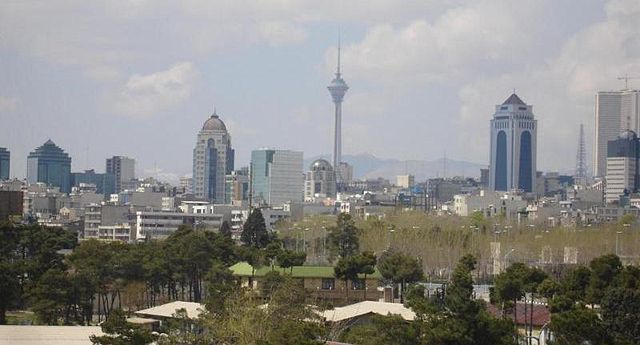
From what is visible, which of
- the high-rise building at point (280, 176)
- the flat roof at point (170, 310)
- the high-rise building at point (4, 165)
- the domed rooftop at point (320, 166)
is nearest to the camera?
the flat roof at point (170, 310)

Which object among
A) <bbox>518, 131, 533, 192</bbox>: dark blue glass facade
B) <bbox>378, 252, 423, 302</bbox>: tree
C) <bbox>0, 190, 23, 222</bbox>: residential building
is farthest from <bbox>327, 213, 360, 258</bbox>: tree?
<bbox>518, 131, 533, 192</bbox>: dark blue glass facade

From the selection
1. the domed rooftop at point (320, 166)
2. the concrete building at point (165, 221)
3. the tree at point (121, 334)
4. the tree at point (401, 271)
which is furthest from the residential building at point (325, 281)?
the domed rooftop at point (320, 166)

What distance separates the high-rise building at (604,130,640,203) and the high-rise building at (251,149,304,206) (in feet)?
107

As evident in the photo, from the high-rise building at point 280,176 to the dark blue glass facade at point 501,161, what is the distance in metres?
33.1

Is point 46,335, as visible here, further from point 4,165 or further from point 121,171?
point 121,171

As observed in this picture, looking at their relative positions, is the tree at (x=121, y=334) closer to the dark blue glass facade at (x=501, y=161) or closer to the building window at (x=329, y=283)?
the building window at (x=329, y=283)

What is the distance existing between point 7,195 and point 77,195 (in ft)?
254

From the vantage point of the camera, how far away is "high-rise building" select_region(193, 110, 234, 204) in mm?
163900

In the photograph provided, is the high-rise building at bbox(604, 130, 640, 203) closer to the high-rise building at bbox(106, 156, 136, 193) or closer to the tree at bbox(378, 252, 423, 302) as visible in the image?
the high-rise building at bbox(106, 156, 136, 193)

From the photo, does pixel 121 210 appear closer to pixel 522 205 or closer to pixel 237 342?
pixel 522 205

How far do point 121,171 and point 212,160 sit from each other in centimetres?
1150

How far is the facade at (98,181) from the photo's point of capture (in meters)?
148

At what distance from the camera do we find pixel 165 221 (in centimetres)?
9762

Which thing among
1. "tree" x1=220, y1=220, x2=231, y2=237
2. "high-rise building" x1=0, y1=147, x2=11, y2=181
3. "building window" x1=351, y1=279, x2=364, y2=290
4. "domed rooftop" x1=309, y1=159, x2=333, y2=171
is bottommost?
"building window" x1=351, y1=279, x2=364, y2=290
